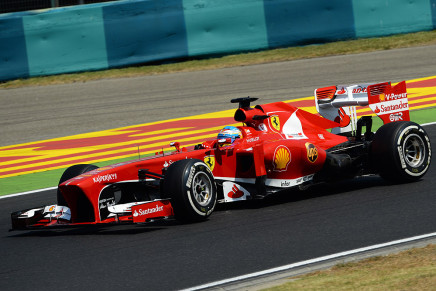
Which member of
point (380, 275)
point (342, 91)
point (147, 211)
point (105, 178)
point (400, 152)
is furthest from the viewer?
point (342, 91)

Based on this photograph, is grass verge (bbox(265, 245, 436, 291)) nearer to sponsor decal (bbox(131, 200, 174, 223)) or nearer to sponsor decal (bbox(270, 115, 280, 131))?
sponsor decal (bbox(131, 200, 174, 223))

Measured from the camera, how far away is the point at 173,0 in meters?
21.4

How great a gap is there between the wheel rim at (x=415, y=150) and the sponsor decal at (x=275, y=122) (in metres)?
1.50

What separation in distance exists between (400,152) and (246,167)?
5.83ft

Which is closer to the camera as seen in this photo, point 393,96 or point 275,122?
point 275,122

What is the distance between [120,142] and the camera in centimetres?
1448

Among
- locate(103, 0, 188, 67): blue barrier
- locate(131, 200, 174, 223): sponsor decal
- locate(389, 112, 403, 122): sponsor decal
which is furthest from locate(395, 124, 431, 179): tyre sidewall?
locate(103, 0, 188, 67): blue barrier

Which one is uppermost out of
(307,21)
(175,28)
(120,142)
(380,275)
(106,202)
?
(175,28)

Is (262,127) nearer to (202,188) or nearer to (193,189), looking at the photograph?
(202,188)

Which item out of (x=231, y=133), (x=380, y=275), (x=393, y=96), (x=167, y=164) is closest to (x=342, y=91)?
(x=393, y=96)

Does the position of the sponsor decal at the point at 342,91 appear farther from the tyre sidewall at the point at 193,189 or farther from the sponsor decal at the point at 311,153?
the tyre sidewall at the point at 193,189

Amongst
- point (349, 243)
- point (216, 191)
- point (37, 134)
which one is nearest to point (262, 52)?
point (37, 134)

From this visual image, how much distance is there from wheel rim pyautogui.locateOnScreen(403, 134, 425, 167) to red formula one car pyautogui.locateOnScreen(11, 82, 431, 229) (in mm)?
12

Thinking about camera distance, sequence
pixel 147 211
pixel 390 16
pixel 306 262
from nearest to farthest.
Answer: pixel 306 262 < pixel 147 211 < pixel 390 16
